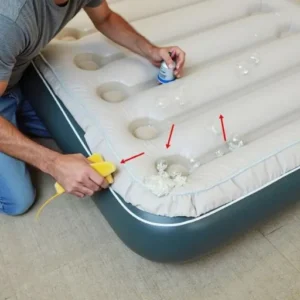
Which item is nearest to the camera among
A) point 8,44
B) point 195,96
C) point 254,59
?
point 8,44

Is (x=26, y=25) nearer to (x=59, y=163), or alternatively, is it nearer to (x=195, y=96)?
(x=59, y=163)

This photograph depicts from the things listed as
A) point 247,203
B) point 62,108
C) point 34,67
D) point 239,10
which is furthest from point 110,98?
point 239,10

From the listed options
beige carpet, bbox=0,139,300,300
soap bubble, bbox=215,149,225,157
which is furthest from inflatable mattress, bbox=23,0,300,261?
beige carpet, bbox=0,139,300,300

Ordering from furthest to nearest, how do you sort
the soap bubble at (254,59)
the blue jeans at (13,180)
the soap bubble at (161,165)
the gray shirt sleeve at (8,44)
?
the soap bubble at (254,59) < the blue jeans at (13,180) < the soap bubble at (161,165) < the gray shirt sleeve at (8,44)

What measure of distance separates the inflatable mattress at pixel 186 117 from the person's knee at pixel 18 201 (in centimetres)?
18

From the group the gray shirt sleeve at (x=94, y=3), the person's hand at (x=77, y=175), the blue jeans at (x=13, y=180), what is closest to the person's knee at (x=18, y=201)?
the blue jeans at (x=13, y=180)

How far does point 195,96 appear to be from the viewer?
1.37m

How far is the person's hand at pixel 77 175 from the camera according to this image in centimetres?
110

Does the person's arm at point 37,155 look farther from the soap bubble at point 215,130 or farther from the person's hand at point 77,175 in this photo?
the soap bubble at point 215,130

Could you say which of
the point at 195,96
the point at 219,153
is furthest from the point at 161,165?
the point at 195,96

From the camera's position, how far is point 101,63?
1.53 meters

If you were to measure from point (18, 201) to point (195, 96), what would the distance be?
22.9 inches

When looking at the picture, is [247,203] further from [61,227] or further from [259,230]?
[61,227]

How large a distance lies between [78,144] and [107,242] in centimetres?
30
